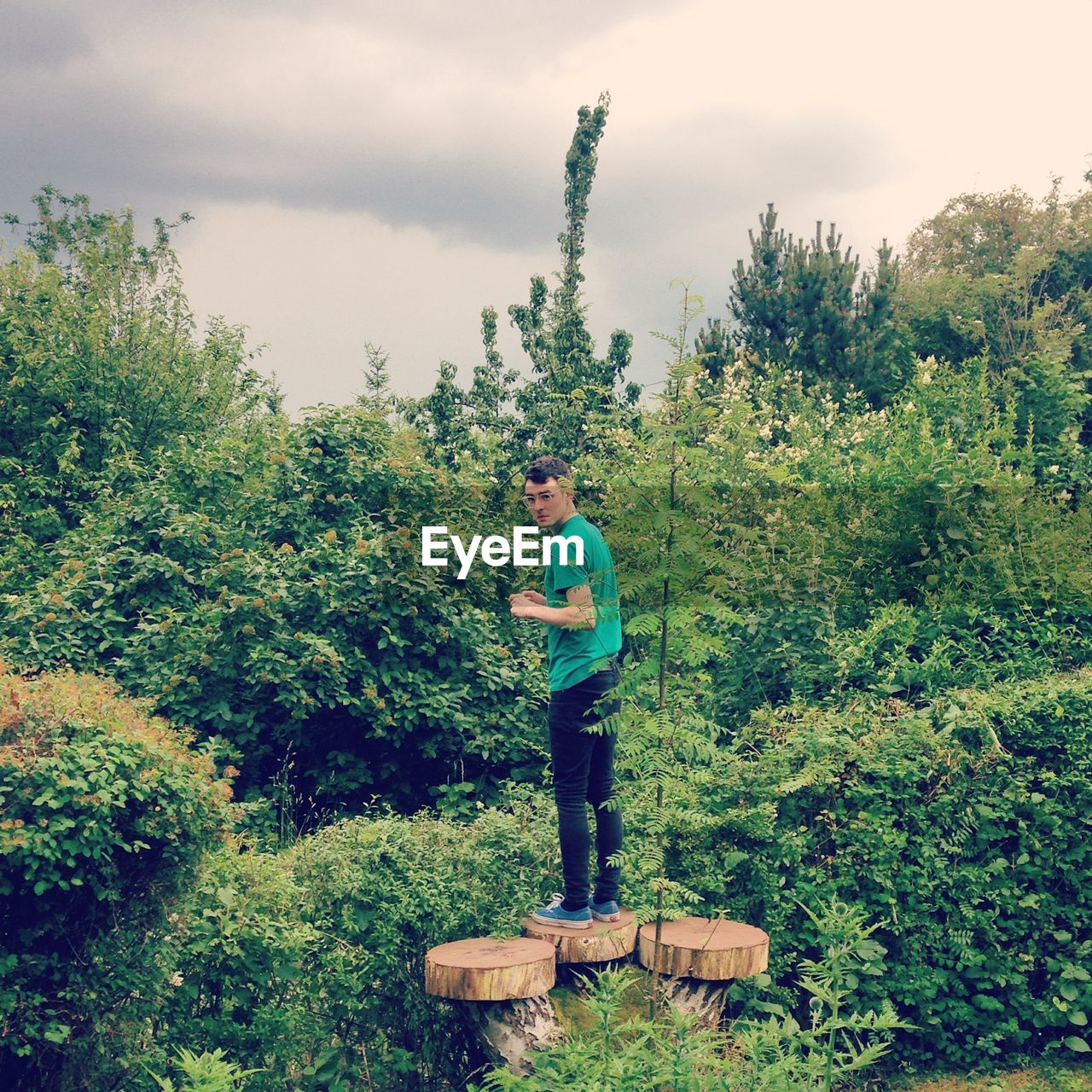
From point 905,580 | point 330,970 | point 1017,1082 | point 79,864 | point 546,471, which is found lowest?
point 1017,1082

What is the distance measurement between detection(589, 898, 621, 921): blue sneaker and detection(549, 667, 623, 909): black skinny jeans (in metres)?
0.10

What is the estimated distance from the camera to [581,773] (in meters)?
4.75

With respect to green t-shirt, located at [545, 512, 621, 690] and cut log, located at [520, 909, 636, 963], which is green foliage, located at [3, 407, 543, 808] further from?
green t-shirt, located at [545, 512, 621, 690]

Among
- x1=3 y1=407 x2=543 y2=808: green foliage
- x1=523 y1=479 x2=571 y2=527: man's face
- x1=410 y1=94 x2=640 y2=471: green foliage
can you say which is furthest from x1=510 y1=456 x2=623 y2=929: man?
x1=410 y1=94 x2=640 y2=471: green foliage

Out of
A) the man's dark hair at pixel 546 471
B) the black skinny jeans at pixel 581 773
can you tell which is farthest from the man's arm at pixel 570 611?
the man's dark hair at pixel 546 471

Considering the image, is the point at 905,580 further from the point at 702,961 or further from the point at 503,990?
the point at 503,990

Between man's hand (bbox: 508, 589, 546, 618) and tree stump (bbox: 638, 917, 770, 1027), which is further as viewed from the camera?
tree stump (bbox: 638, 917, 770, 1027)

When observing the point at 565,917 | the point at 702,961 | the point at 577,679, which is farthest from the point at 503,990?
the point at 577,679

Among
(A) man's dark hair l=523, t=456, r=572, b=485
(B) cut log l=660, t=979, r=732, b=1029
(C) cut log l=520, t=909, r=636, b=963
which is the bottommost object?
(B) cut log l=660, t=979, r=732, b=1029

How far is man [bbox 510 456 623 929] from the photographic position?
466 centimetres

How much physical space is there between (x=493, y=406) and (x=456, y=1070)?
15138 mm

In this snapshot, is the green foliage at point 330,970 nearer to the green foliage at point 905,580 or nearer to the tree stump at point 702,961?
the tree stump at point 702,961

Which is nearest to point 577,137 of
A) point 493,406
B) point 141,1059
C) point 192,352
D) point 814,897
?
point 493,406

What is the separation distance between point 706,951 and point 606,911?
487 mm
